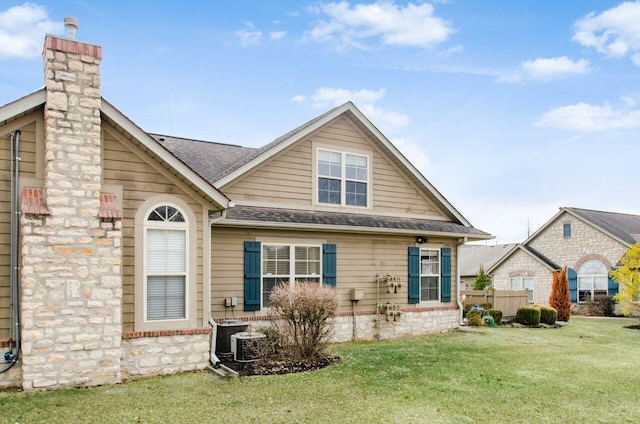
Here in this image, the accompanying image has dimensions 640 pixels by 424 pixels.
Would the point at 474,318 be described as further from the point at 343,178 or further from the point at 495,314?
the point at 343,178

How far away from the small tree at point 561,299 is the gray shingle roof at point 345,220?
27.8 feet

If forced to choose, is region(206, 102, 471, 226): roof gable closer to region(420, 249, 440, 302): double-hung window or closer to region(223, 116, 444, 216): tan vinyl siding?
region(223, 116, 444, 216): tan vinyl siding

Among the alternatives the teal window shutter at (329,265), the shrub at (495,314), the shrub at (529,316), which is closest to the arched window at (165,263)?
the teal window shutter at (329,265)

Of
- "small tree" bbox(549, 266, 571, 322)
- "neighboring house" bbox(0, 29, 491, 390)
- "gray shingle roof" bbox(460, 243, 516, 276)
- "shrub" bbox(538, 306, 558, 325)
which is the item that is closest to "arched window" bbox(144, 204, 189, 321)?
"neighboring house" bbox(0, 29, 491, 390)

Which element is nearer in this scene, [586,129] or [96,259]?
[96,259]

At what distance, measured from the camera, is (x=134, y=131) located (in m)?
8.42

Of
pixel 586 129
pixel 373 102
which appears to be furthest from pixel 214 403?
pixel 586 129

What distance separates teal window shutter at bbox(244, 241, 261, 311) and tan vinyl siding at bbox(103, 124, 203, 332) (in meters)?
3.03

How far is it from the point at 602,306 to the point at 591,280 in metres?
1.77

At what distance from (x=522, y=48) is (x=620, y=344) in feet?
28.7

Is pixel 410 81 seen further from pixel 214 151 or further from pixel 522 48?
pixel 214 151

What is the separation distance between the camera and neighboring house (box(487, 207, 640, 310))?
2428 centimetres

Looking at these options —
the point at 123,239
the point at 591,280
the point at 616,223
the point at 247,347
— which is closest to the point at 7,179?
the point at 123,239

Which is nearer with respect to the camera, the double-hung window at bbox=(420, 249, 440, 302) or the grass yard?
the grass yard
